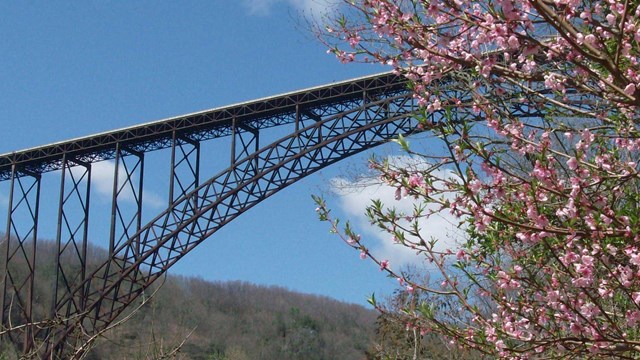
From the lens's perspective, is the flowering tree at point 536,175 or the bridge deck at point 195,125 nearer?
the flowering tree at point 536,175

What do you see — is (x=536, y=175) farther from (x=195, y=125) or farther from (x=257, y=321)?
(x=257, y=321)

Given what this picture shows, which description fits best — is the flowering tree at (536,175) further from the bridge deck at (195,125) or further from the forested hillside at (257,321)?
the forested hillside at (257,321)

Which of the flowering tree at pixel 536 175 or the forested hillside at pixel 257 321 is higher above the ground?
the forested hillside at pixel 257 321

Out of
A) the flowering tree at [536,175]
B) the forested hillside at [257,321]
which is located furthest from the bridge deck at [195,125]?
the forested hillside at [257,321]

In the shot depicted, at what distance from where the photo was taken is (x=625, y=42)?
4.10 meters

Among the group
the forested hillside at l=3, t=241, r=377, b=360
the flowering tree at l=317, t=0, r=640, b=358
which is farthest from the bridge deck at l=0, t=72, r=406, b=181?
the forested hillside at l=3, t=241, r=377, b=360

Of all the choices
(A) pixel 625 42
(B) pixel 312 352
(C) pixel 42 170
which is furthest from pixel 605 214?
(B) pixel 312 352

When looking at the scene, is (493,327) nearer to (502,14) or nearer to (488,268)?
(488,268)

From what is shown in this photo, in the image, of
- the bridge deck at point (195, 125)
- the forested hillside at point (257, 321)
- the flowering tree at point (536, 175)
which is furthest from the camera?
the forested hillside at point (257, 321)

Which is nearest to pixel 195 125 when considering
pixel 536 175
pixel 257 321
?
pixel 536 175

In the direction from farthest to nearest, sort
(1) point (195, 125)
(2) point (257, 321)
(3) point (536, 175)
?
(2) point (257, 321) < (1) point (195, 125) < (3) point (536, 175)

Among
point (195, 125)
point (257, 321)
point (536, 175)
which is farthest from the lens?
point (257, 321)

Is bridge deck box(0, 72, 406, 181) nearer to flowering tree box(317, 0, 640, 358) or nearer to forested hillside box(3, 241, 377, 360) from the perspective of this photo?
flowering tree box(317, 0, 640, 358)

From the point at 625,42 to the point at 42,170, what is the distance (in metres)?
18.7
